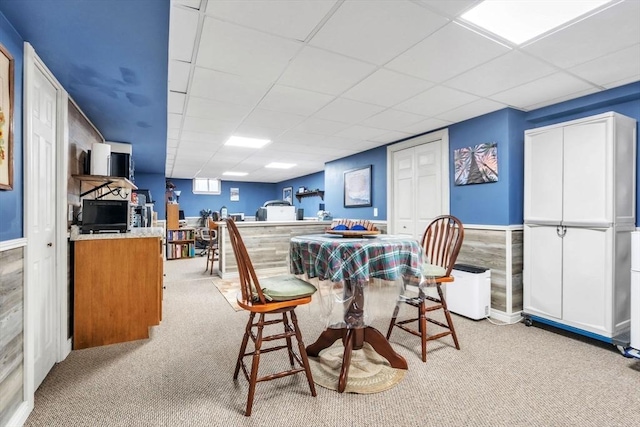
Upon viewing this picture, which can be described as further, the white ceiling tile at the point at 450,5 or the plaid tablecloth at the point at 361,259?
the plaid tablecloth at the point at 361,259

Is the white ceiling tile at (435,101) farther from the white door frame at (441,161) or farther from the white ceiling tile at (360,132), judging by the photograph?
the white ceiling tile at (360,132)

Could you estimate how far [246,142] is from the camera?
4.82 m

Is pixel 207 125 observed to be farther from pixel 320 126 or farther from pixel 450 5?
pixel 450 5

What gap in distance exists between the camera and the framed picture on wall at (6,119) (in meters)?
1.44

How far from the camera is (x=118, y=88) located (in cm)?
244

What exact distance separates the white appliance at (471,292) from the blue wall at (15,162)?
3600 millimetres

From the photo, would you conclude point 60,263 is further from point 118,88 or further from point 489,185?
point 489,185

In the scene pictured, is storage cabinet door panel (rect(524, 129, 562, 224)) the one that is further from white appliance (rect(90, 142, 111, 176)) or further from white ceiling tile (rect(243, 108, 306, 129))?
white appliance (rect(90, 142, 111, 176))

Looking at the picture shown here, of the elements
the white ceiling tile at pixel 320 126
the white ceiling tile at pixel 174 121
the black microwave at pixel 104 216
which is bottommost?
the black microwave at pixel 104 216

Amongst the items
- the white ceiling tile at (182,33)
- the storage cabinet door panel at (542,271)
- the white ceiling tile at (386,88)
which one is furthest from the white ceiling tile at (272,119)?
the storage cabinet door panel at (542,271)

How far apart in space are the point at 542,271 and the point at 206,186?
9213 millimetres

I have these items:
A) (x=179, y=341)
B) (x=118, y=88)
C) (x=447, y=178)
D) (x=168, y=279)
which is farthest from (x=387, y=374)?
(x=168, y=279)

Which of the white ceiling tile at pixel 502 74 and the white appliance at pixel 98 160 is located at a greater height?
the white ceiling tile at pixel 502 74

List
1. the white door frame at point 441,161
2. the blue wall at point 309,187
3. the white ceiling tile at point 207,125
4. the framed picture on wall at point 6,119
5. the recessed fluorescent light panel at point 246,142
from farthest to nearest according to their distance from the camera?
the blue wall at point 309,187, the recessed fluorescent light panel at point 246,142, the white door frame at point 441,161, the white ceiling tile at point 207,125, the framed picture on wall at point 6,119
